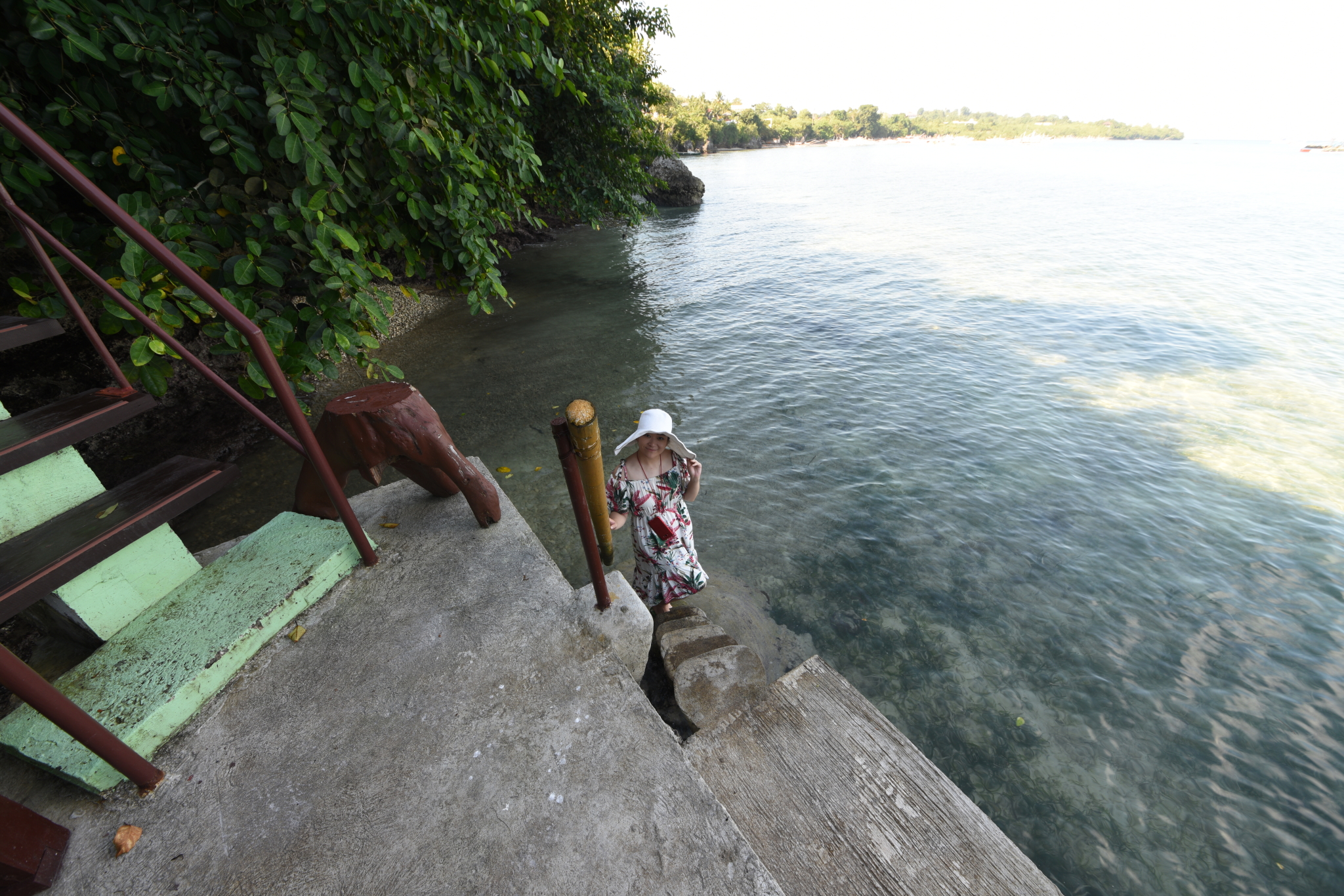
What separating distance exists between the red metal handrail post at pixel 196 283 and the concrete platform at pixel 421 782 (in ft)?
2.89

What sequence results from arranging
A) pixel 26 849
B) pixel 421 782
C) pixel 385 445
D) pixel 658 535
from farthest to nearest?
1. pixel 658 535
2. pixel 385 445
3. pixel 421 782
4. pixel 26 849

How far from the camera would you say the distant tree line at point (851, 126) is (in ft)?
350

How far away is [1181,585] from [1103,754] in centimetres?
287

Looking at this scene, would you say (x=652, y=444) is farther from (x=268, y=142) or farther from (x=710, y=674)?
(x=268, y=142)

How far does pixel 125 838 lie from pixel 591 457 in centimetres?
244

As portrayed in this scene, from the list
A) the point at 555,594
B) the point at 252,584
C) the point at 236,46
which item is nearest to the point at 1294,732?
the point at 555,594

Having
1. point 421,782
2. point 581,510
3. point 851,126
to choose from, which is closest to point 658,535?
point 581,510

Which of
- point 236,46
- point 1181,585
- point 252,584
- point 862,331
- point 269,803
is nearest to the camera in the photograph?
point 269,803

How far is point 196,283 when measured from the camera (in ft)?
7.07

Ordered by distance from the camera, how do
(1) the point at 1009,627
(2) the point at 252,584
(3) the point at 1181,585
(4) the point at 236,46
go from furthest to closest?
(3) the point at 1181,585, (1) the point at 1009,627, (4) the point at 236,46, (2) the point at 252,584

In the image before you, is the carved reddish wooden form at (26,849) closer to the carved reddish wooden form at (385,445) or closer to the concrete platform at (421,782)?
the concrete platform at (421,782)

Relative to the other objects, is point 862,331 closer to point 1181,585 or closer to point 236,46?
point 1181,585

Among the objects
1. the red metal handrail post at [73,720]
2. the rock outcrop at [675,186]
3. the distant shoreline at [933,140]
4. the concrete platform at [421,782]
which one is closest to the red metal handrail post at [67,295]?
the red metal handrail post at [73,720]

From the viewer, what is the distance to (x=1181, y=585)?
581 centimetres
